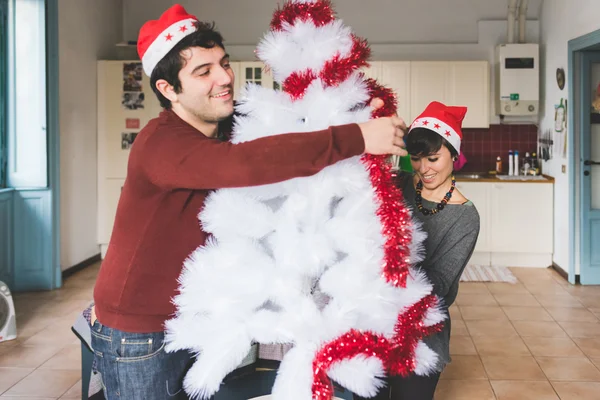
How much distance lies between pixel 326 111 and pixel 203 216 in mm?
354

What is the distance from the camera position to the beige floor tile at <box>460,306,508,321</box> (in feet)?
14.3

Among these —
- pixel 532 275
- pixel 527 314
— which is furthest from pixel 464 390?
pixel 532 275

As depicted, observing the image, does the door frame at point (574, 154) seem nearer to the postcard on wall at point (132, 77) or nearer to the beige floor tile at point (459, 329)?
the beige floor tile at point (459, 329)

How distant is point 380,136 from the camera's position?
1202 mm

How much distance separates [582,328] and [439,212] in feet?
9.23

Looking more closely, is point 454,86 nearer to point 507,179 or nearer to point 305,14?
point 507,179

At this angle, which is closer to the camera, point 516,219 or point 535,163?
point 516,219

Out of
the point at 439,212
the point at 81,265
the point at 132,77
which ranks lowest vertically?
the point at 81,265

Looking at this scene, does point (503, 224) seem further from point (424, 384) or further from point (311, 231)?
point (311, 231)

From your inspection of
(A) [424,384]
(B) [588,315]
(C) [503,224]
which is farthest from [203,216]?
(C) [503,224]

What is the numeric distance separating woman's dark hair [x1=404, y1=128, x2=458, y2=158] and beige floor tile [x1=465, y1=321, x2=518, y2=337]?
2510 millimetres

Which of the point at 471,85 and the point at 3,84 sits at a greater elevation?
the point at 471,85

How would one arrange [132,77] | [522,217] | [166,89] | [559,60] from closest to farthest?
[166,89]
[559,60]
[522,217]
[132,77]

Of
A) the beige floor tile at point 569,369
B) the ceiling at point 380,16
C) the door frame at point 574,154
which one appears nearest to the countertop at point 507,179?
the door frame at point 574,154
